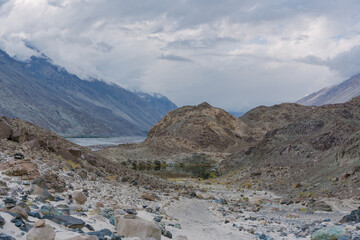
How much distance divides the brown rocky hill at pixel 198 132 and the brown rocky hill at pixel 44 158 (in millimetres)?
76895

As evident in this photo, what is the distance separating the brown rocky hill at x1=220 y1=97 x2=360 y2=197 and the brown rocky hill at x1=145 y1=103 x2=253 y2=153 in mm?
49616

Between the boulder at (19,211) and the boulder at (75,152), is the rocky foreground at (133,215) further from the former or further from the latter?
the boulder at (75,152)

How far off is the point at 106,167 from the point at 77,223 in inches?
518

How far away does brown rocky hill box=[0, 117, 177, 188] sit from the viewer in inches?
551

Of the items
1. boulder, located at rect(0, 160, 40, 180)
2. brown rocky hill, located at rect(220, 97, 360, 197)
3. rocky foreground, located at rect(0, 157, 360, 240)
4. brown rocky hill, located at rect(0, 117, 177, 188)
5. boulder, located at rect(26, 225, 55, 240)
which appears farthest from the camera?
brown rocky hill, located at rect(220, 97, 360, 197)

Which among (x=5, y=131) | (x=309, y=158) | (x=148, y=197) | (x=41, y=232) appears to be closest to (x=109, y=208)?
(x=148, y=197)

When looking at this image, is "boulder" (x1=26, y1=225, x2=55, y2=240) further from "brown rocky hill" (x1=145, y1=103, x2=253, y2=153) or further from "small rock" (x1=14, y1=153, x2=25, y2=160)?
"brown rocky hill" (x1=145, y1=103, x2=253, y2=153)

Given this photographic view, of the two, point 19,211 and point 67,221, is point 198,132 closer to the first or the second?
point 67,221

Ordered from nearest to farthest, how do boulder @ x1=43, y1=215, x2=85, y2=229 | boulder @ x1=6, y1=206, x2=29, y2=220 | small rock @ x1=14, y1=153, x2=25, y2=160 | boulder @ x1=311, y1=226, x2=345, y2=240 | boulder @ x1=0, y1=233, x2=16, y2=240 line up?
boulder @ x1=0, y1=233, x2=16, y2=240, boulder @ x1=6, y1=206, x2=29, y2=220, boulder @ x1=43, y1=215, x2=85, y2=229, boulder @ x1=311, y1=226, x2=345, y2=240, small rock @ x1=14, y1=153, x2=25, y2=160

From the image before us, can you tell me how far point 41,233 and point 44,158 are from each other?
32.2 feet

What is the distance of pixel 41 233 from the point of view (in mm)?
7594

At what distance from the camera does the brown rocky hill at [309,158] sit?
83.9 feet

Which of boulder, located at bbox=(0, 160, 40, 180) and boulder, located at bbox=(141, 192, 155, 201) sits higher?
boulder, located at bbox=(0, 160, 40, 180)

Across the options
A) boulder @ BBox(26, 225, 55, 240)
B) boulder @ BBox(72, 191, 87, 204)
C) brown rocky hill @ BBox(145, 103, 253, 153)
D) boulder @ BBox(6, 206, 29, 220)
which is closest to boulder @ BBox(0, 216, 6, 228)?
boulder @ BBox(26, 225, 55, 240)
